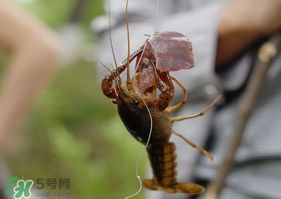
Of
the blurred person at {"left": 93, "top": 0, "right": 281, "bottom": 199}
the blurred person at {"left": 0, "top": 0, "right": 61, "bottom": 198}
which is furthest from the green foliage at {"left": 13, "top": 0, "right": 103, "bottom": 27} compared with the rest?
the blurred person at {"left": 93, "top": 0, "right": 281, "bottom": 199}

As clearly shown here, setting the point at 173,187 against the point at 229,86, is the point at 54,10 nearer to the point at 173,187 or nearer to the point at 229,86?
the point at 229,86

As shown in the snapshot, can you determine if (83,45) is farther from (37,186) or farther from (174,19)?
(37,186)

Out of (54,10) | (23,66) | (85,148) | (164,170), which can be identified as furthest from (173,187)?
(54,10)

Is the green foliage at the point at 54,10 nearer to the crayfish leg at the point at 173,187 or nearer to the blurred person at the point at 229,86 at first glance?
the blurred person at the point at 229,86

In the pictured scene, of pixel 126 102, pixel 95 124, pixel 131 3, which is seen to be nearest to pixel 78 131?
pixel 95 124

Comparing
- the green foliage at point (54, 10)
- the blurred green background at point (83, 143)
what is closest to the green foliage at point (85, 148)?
the blurred green background at point (83, 143)

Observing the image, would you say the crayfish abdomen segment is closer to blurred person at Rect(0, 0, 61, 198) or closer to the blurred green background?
the blurred green background
